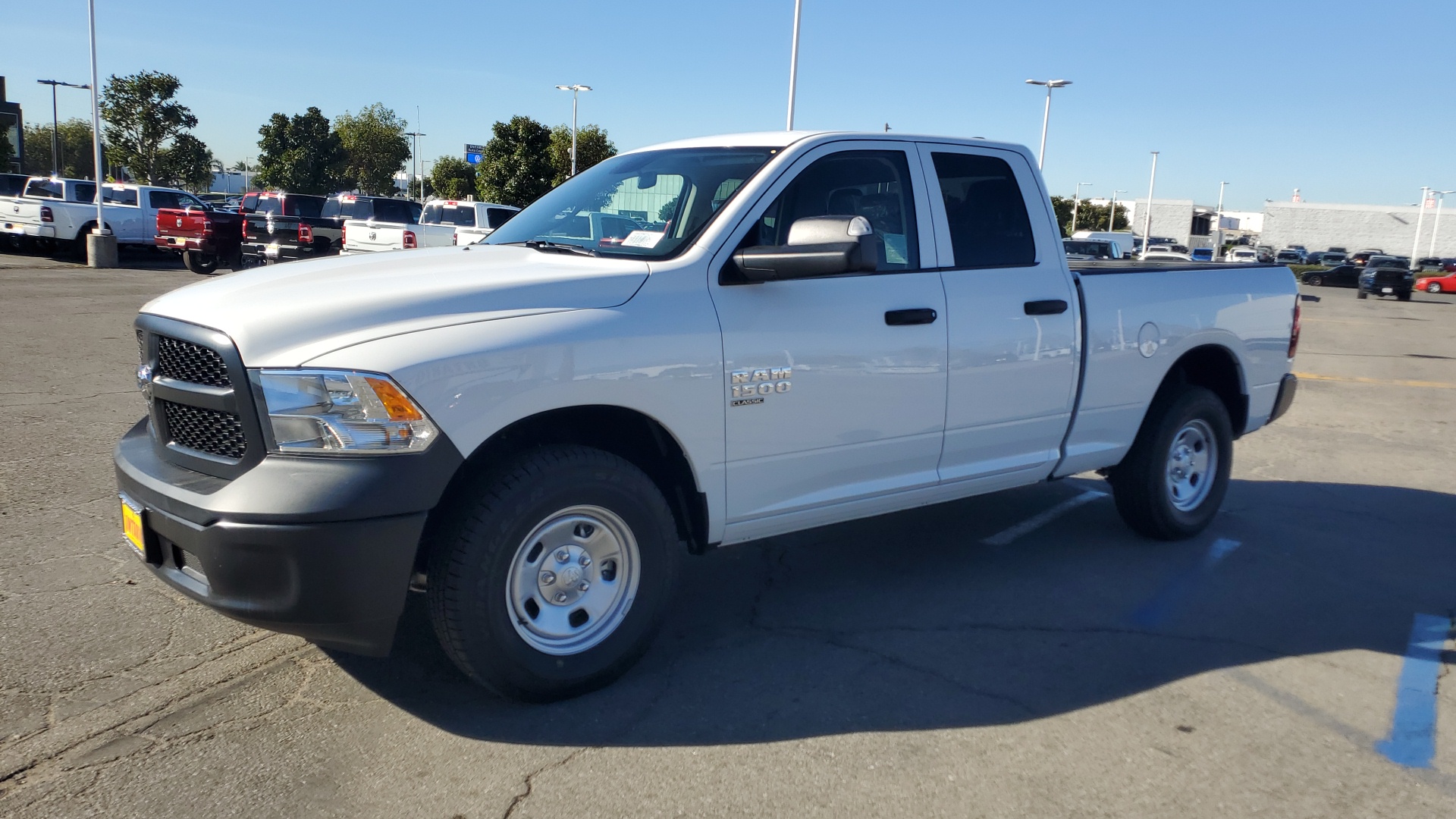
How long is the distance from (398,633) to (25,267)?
73.5 feet

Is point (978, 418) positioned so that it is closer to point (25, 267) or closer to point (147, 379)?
point (147, 379)

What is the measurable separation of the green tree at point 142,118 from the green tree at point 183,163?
37 cm

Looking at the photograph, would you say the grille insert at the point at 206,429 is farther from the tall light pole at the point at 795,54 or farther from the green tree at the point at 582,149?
the green tree at the point at 582,149

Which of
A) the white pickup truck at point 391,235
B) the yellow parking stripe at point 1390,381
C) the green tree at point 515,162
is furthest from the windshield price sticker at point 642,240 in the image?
the green tree at point 515,162

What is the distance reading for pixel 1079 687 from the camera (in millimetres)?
3922

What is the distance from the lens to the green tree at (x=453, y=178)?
67688 millimetres

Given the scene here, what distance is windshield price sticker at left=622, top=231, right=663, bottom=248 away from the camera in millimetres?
3938

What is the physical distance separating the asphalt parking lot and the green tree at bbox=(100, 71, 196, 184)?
2097 inches

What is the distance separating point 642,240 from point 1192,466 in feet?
11.7

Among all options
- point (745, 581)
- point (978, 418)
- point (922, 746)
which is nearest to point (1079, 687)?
point (922, 746)

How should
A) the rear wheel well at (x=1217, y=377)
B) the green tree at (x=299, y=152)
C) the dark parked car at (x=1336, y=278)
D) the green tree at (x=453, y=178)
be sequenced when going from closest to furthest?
the rear wheel well at (x=1217, y=377)
the dark parked car at (x=1336, y=278)
the green tree at (x=299, y=152)
the green tree at (x=453, y=178)

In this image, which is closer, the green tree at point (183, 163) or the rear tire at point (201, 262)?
the rear tire at point (201, 262)

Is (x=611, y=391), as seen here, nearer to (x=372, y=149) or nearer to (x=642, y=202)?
(x=642, y=202)

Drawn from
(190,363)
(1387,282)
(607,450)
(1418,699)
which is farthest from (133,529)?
(1387,282)
